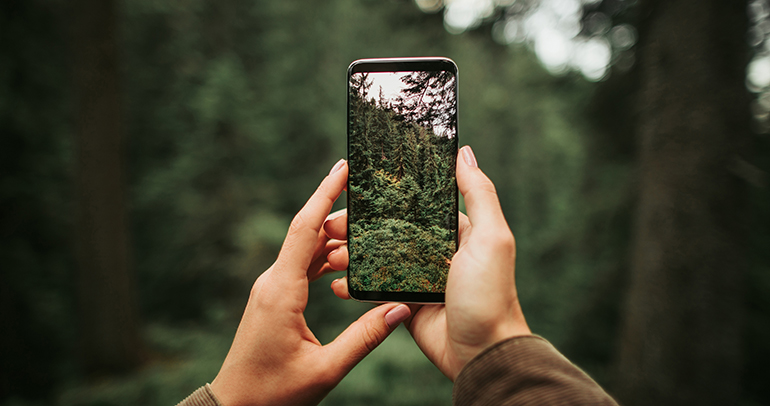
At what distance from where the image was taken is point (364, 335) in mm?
1492

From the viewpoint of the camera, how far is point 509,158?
866 centimetres

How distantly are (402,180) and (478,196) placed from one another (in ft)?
1.25

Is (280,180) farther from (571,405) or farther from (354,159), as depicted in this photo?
(571,405)

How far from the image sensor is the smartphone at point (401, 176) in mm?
1600

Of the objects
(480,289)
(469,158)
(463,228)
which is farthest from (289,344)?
(469,158)

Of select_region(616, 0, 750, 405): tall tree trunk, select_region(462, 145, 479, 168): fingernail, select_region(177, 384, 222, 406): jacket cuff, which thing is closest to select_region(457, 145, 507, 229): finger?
select_region(462, 145, 479, 168): fingernail

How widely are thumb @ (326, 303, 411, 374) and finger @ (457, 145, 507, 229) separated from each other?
0.53 meters

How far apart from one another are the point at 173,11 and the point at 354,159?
746 cm

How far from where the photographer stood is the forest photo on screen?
5.25 feet

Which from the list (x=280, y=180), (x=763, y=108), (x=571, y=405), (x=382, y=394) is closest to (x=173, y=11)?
(x=280, y=180)

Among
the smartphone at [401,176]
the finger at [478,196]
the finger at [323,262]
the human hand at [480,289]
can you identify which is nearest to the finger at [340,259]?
the smartphone at [401,176]

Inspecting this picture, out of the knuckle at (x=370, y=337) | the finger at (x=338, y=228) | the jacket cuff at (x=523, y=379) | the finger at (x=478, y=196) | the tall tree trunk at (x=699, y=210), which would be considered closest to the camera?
the jacket cuff at (x=523, y=379)

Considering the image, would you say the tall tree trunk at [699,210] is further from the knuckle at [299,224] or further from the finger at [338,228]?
the knuckle at [299,224]

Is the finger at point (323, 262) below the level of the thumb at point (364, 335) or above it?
above
